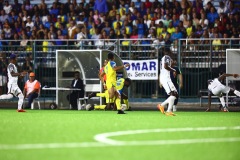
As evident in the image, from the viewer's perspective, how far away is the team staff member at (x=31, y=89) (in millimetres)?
28281

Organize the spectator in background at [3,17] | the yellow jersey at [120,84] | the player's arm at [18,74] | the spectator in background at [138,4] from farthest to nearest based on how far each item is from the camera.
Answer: the spectator in background at [3,17] → the spectator in background at [138,4] → the yellow jersey at [120,84] → the player's arm at [18,74]

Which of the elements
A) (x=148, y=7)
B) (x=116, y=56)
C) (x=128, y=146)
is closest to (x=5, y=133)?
(x=128, y=146)

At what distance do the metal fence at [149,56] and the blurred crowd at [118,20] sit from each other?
0.40 metres

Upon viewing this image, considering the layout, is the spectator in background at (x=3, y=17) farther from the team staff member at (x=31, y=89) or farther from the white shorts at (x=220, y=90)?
the white shorts at (x=220, y=90)

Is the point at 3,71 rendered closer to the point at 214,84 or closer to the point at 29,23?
the point at 29,23

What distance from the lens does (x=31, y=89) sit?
28.5 metres

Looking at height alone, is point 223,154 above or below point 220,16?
below

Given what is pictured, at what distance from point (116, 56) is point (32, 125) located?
11.8 m

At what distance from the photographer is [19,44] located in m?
33.3

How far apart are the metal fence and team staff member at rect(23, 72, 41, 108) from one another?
5.65ft

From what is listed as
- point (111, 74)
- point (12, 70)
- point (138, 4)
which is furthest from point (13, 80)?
point (138, 4)

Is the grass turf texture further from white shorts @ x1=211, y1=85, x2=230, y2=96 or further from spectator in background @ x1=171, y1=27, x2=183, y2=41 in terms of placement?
spectator in background @ x1=171, y1=27, x2=183, y2=41

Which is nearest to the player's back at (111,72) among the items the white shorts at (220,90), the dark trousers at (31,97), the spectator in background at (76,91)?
the white shorts at (220,90)

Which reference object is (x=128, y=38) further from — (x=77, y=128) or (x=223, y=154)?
(x=223, y=154)
